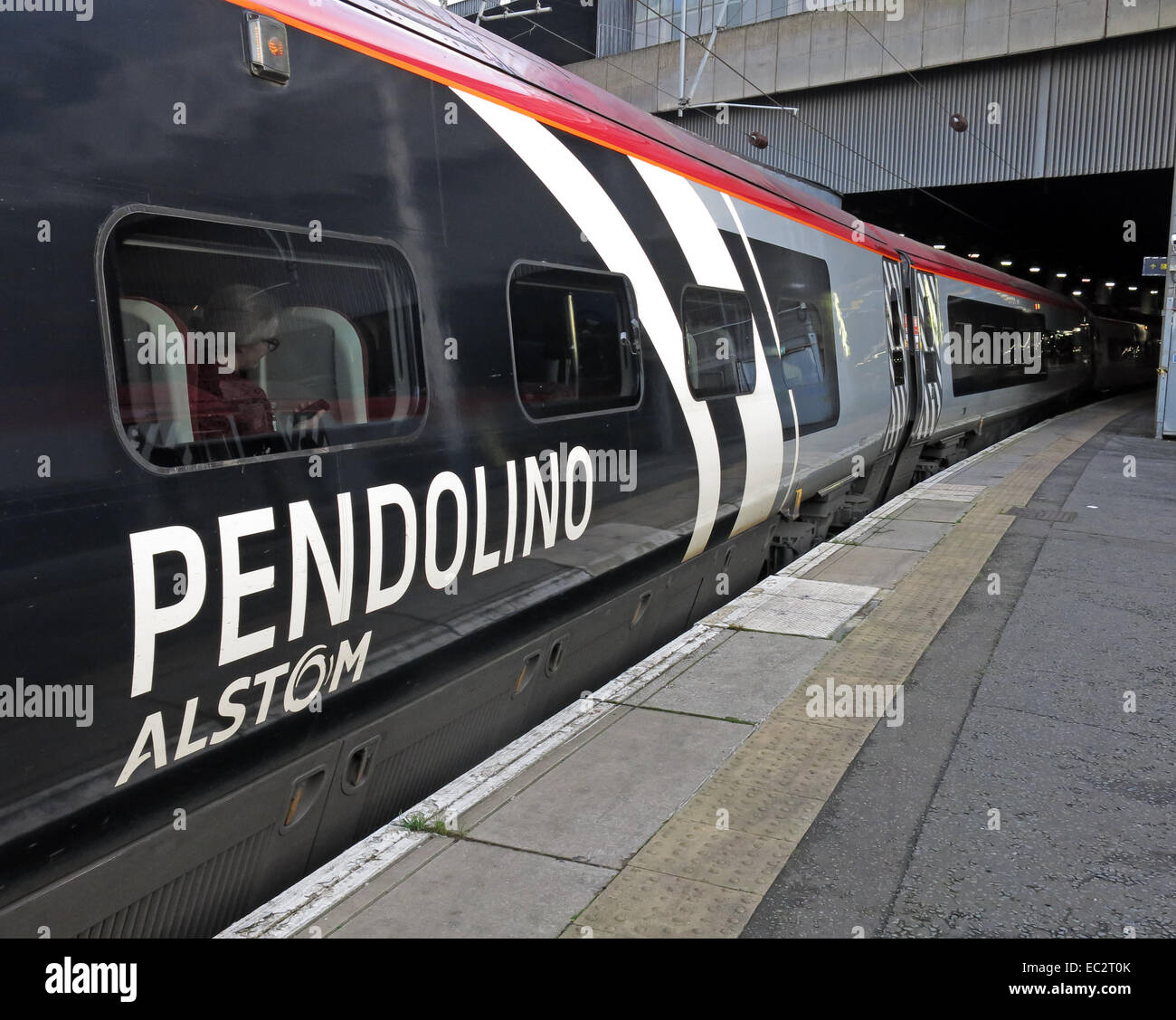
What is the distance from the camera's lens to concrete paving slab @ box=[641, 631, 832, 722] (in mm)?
4145

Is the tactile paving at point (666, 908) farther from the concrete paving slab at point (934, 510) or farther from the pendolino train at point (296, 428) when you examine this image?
the concrete paving slab at point (934, 510)

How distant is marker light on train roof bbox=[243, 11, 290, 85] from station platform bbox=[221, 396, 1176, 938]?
2.06 meters

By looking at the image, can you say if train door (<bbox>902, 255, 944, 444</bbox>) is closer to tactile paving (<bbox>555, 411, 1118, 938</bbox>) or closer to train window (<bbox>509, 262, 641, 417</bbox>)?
tactile paving (<bbox>555, 411, 1118, 938</bbox>)

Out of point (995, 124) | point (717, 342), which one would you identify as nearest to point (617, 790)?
point (717, 342)

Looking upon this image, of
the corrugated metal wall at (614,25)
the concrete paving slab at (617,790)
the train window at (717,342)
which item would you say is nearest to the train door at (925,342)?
the train window at (717,342)

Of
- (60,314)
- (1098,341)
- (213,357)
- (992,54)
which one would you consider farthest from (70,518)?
(1098,341)

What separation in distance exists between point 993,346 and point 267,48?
45.6 ft

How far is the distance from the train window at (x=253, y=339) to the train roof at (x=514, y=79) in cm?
59

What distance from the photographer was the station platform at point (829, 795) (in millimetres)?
2734

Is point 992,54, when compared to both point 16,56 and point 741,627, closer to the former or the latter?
point 741,627

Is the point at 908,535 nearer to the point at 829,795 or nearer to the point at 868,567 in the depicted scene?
the point at 868,567

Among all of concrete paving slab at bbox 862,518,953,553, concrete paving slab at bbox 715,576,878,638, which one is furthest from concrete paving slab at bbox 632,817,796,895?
concrete paving slab at bbox 862,518,953,553

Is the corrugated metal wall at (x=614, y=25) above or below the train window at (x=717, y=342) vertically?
above
